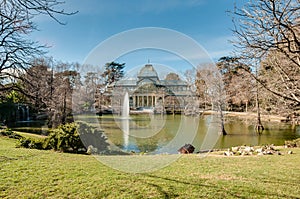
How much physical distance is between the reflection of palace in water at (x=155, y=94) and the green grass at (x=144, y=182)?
1379cm

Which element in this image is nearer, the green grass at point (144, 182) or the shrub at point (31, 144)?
the green grass at point (144, 182)

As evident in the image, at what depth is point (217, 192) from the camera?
3.03 meters

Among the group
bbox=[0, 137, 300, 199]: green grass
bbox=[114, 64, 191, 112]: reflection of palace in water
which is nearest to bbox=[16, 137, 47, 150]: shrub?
bbox=[0, 137, 300, 199]: green grass

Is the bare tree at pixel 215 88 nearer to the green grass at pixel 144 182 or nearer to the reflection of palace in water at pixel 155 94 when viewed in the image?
the reflection of palace in water at pixel 155 94

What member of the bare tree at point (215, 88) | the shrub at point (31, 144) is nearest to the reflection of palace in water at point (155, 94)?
the bare tree at point (215, 88)

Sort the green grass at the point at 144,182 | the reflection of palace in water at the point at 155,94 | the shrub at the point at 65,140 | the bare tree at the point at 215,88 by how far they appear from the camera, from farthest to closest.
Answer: the reflection of palace in water at the point at 155,94, the bare tree at the point at 215,88, the shrub at the point at 65,140, the green grass at the point at 144,182

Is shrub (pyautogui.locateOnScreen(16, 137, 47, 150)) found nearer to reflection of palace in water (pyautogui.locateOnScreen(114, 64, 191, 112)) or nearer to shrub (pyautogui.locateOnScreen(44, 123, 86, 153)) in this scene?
shrub (pyautogui.locateOnScreen(44, 123, 86, 153))

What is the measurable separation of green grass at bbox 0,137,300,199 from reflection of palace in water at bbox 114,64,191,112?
45.2 ft

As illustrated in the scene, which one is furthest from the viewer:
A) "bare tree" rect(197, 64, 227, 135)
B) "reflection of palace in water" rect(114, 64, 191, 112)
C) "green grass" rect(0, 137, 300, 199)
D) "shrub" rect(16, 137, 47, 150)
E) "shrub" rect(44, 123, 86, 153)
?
"reflection of palace in water" rect(114, 64, 191, 112)

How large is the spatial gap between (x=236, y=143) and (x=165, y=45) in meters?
8.66

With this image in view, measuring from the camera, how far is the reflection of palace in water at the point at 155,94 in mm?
19853

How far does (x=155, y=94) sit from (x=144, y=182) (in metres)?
21.9

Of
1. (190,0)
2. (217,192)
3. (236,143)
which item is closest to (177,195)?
(217,192)

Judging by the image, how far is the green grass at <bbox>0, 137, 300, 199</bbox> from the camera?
2924mm
